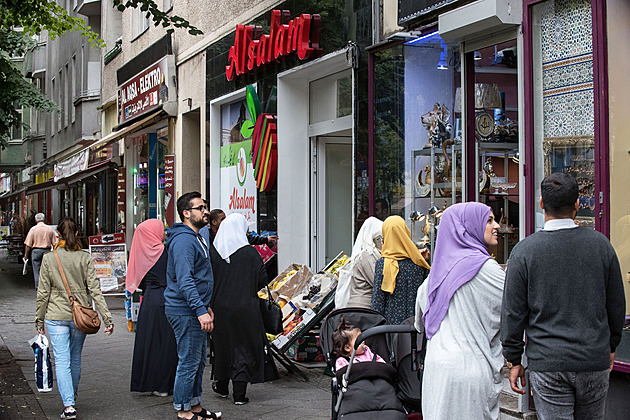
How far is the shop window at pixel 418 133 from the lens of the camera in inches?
333

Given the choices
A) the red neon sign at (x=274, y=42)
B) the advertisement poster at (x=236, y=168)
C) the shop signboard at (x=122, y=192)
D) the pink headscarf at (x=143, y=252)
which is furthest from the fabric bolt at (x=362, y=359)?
the shop signboard at (x=122, y=192)

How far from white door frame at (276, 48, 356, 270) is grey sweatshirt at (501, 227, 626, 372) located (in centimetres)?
866

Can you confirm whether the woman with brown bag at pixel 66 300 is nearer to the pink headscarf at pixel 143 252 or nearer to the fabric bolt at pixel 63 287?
the fabric bolt at pixel 63 287

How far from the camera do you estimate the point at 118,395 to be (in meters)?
7.82

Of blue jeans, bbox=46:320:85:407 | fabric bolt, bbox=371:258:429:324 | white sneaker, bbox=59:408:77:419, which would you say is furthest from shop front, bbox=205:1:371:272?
white sneaker, bbox=59:408:77:419

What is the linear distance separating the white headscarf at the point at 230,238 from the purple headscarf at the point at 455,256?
3482 mm

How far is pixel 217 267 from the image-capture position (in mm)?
7406

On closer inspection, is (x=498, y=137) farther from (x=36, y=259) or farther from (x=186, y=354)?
(x=36, y=259)

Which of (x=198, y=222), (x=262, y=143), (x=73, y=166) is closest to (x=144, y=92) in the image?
(x=73, y=166)

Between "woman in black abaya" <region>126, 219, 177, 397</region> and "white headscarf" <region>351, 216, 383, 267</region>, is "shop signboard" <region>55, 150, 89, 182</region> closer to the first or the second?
"woman in black abaya" <region>126, 219, 177, 397</region>

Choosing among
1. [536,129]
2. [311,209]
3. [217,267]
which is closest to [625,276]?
[536,129]

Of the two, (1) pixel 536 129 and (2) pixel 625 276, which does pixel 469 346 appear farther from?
(1) pixel 536 129

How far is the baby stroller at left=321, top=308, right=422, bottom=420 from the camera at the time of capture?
182 inches

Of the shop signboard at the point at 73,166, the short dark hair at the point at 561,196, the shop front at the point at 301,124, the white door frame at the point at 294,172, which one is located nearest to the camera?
the short dark hair at the point at 561,196
